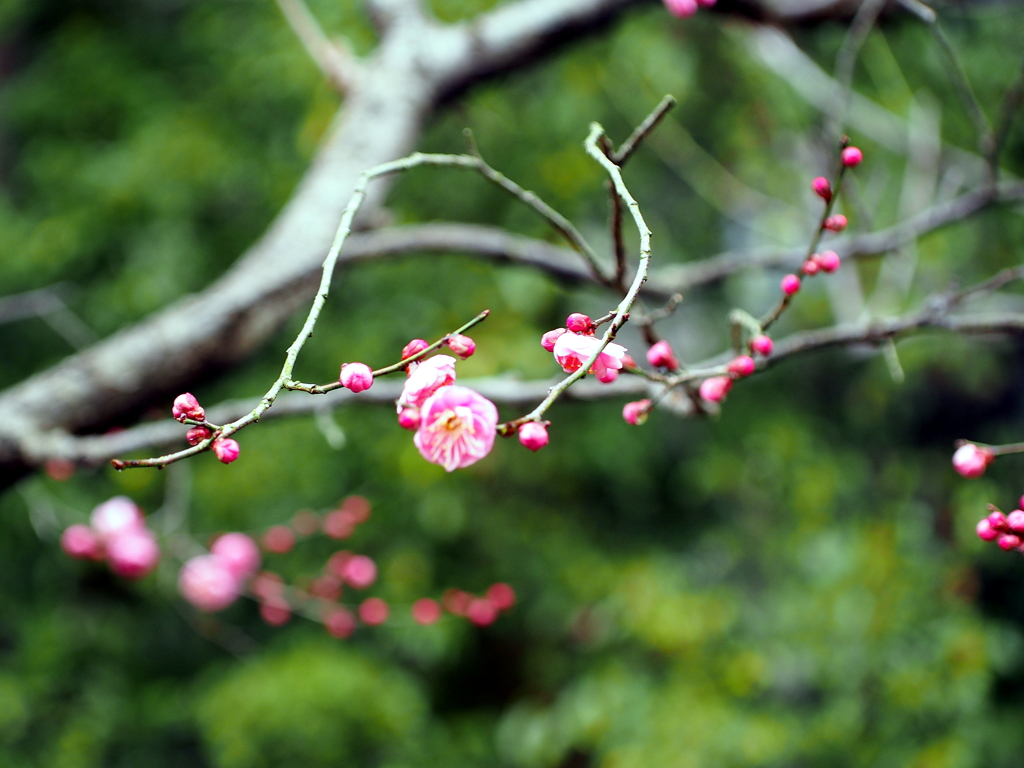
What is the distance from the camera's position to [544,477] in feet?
7.21

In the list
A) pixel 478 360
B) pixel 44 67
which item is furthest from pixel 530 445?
pixel 44 67

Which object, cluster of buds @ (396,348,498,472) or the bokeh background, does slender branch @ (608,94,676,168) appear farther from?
the bokeh background

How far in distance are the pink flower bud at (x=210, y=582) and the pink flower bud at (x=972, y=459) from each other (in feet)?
4.56

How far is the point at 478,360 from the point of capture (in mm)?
1639

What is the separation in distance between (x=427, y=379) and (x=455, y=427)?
0.04 metres

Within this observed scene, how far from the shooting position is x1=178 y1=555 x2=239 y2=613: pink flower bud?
154 centimetres

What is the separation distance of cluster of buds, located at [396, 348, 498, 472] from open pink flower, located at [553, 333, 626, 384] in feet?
0.16

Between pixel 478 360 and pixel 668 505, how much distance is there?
43.9 inches

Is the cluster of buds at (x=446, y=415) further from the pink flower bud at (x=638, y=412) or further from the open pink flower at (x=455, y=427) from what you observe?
the pink flower bud at (x=638, y=412)

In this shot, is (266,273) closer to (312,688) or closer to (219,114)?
(312,688)

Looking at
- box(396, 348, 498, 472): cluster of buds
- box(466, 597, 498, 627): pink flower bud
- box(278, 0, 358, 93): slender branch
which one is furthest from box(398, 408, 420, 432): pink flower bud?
box(466, 597, 498, 627): pink flower bud

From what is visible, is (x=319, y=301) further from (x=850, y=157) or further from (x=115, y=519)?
(x=115, y=519)

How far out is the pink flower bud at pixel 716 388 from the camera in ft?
2.00

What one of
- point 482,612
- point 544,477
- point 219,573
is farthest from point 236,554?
point 544,477
